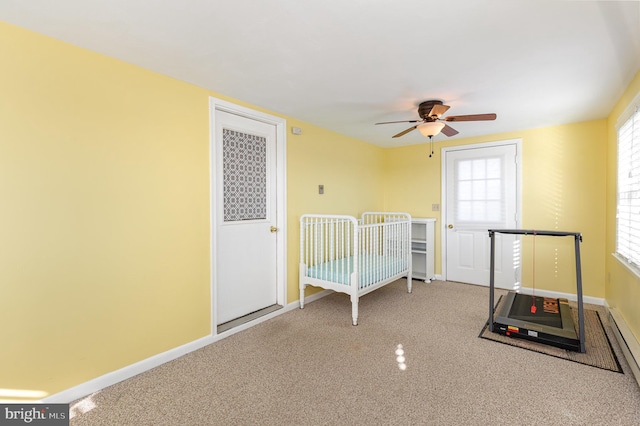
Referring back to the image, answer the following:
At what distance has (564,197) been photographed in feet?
12.3

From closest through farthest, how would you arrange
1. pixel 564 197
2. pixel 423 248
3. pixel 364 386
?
pixel 364 386, pixel 564 197, pixel 423 248

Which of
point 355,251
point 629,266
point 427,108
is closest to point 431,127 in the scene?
point 427,108

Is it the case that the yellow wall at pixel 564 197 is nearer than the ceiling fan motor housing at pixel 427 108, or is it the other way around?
the ceiling fan motor housing at pixel 427 108

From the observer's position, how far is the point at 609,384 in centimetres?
198

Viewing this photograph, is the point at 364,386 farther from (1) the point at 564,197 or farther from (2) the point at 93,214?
(1) the point at 564,197

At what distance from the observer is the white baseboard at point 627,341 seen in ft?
6.73

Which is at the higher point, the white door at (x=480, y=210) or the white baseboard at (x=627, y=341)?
the white door at (x=480, y=210)

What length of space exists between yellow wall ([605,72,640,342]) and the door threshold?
3.16 m

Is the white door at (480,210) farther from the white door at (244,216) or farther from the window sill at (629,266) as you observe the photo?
the white door at (244,216)

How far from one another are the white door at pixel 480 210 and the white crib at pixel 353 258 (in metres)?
1.00

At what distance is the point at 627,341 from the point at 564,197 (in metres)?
1.98

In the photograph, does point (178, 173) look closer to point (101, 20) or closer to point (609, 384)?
point (101, 20)

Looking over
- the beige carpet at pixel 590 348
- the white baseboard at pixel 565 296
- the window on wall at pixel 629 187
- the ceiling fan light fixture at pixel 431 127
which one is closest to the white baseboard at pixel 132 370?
the beige carpet at pixel 590 348

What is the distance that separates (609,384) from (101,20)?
12.7ft
